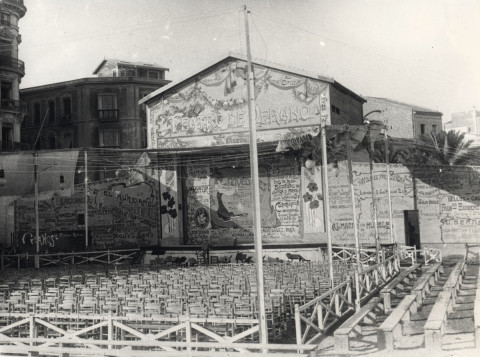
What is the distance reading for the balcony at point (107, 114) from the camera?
156ft

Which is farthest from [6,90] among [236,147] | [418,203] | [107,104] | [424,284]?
[424,284]

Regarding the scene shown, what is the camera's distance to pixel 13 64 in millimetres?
43688

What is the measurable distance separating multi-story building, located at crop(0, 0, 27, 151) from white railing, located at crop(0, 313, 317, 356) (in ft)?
106

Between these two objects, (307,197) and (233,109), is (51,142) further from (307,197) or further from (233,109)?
(307,197)

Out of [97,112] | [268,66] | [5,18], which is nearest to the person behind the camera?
[268,66]

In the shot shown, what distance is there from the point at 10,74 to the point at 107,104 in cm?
787

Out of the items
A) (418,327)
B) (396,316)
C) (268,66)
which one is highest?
(268,66)

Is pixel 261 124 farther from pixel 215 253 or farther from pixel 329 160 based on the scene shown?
pixel 215 253

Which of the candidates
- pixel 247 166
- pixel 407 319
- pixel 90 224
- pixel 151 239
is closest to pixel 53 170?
pixel 90 224

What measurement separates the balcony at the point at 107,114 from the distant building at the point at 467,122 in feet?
94.9

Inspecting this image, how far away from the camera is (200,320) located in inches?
393

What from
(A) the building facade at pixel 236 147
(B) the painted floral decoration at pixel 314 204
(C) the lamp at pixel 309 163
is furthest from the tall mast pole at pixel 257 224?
(B) the painted floral decoration at pixel 314 204

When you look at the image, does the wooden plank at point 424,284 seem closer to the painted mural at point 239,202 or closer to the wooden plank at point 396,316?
the wooden plank at point 396,316

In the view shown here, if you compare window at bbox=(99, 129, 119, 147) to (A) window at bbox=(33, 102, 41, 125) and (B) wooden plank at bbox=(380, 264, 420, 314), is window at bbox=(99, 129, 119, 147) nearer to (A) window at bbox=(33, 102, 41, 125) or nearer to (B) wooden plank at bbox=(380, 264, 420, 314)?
(A) window at bbox=(33, 102, 41, 125)
